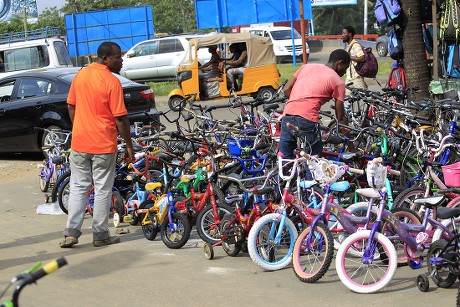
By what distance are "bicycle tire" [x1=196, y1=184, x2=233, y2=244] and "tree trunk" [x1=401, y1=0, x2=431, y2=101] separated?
5099mm

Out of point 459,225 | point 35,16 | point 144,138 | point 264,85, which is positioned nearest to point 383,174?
point 459,225

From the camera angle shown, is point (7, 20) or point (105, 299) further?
point (7, 20)

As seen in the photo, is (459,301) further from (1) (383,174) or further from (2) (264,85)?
(2) (264,85)

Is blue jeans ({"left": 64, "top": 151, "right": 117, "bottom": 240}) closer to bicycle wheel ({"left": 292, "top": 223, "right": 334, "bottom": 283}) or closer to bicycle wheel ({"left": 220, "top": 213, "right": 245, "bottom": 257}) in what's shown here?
bicycle wheel ({"left": 220, "top": 213, "right": 245, "bottom": 257})

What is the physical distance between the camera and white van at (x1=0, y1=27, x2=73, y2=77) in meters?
19.4

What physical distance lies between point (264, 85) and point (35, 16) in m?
35.8

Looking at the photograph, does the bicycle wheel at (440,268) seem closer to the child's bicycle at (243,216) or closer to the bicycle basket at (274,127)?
the child's bicycle at (243,216)

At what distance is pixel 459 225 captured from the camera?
6582 millimetres

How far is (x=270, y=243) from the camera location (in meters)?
6.52

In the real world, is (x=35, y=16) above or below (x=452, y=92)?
above

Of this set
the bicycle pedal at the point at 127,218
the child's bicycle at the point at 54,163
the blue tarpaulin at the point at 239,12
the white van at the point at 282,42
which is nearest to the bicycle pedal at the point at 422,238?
the bicycle pedal at the point at 127,218

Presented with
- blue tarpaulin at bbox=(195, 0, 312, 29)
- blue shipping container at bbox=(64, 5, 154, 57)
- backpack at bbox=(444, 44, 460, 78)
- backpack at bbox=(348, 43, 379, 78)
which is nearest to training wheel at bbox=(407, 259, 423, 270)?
backpack at bbox=(444, 44, 460, 78)

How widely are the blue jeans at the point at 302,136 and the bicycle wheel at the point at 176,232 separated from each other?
1166 millimetres

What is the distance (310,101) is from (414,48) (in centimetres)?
434
